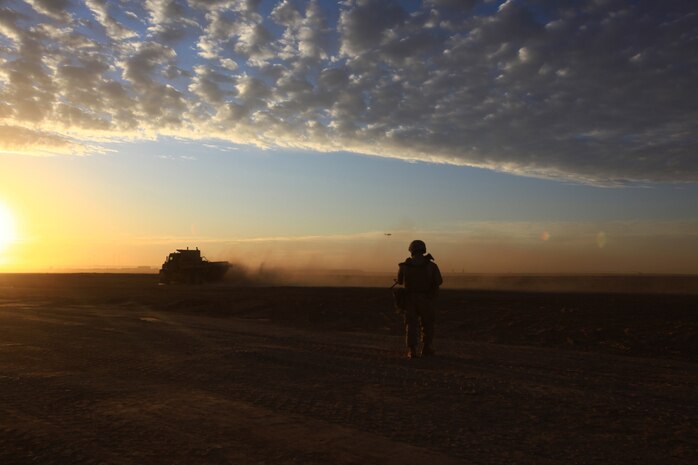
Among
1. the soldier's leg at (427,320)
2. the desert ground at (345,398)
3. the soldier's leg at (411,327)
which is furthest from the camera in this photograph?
the soldier's leg at (427,320)

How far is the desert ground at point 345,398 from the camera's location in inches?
207

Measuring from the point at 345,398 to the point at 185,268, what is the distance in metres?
50.3

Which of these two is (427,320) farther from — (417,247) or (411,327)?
(417,247)

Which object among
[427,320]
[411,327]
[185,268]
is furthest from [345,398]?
[185,268]

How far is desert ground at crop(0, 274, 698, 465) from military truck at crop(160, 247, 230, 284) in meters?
40.4

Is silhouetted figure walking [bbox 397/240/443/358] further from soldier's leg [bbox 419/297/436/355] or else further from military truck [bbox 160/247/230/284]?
military truck [bbox 160/247/230/284]

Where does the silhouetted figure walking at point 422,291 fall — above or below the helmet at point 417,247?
below

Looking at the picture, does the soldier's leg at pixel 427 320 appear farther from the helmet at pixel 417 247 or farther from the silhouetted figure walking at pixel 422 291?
the helmet at pixel 417 247

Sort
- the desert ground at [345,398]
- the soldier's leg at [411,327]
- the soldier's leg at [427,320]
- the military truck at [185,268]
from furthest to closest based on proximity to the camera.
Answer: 1. the military truck at [185,268]
2. the soldier's leg at [427,320]
3. the soldier's leg at [411,327]
4. the desert ground at [345,398]

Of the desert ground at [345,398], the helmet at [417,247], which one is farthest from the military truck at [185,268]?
the helmet at [417,247]

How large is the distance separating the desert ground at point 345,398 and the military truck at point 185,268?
40.4 meters

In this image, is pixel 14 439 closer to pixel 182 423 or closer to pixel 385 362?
pixel 182 423

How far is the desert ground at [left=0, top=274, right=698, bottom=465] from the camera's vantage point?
17.2ft

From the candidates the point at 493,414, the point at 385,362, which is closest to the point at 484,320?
the point at 385,362
